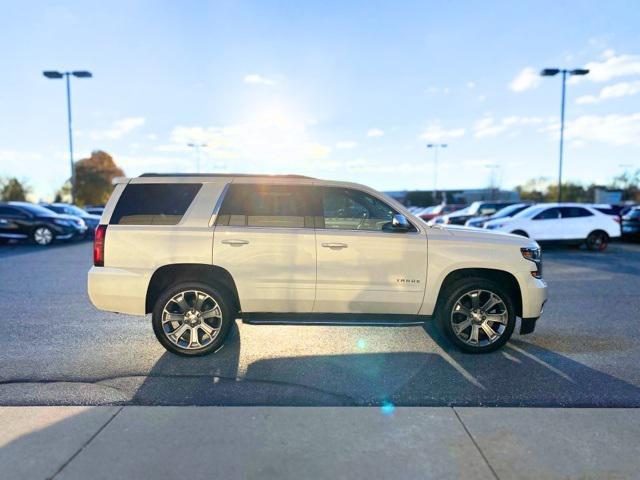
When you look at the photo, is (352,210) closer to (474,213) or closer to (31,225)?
(31,225)

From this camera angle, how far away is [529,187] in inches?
3177

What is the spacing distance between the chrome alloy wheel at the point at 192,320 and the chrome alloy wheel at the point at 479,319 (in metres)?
2.55

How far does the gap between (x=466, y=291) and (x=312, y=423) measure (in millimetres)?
2338

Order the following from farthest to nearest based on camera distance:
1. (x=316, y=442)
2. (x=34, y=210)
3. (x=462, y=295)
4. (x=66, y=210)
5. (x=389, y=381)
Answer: (x=66, y=210) → (x=34, y=210) → (x=462, y=295) → (x=389, y=381) → (x=316, y=442)

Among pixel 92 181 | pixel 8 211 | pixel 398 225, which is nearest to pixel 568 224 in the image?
pixel 398 225

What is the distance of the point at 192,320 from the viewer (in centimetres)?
478

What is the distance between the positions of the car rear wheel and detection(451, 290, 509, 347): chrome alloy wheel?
54.7 ft

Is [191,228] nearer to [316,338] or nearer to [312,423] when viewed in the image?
[316,338]

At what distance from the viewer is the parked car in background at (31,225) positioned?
16781 mm

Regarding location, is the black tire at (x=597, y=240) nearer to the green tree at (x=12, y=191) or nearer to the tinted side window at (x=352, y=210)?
the tinted side window at (x=352, y=210)

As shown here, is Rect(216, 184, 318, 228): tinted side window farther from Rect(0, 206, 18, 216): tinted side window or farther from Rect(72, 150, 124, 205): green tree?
Rect(72, 150, 124, 205): green tree

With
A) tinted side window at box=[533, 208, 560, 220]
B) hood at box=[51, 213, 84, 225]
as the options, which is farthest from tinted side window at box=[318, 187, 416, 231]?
hood at box=[51, 213, 84, 225]

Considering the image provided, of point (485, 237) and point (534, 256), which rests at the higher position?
point (485, 237)

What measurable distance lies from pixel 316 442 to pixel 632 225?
19419 millimetres
